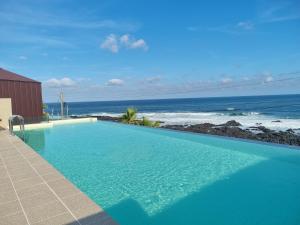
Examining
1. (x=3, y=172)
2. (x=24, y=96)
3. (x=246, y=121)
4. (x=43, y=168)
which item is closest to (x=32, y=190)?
(x=43, y=168)

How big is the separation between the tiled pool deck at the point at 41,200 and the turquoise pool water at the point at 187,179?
0.77 metres

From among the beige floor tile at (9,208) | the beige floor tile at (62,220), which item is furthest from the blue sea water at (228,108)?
the beige floor tile at (62,220)

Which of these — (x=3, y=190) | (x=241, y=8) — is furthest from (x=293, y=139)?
(x=3, y=190)

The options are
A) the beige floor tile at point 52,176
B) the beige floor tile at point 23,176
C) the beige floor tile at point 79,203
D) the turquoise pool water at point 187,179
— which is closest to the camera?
the beige floor tile at point 79,203

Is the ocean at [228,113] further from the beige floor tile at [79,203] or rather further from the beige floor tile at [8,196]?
the beige floor tile at [79,203]

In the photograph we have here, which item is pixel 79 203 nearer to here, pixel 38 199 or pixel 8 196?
pixel 38 199

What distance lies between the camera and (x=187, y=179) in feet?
17.4

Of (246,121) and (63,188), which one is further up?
(63,188)

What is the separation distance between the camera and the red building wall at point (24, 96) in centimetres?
1328

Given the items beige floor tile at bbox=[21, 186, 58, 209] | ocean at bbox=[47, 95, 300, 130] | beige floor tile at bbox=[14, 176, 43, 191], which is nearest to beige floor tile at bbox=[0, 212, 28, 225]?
beige floor tile at bbox=[21, 186, 58, 209]

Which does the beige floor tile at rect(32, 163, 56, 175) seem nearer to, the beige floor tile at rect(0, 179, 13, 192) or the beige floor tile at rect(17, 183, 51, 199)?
the beige floor tile at rect(0, 179, 13, 192)

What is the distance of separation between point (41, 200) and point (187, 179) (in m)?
2.87

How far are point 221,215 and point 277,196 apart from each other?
124 centimetres

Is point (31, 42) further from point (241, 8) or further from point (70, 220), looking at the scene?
point (70, 220)
